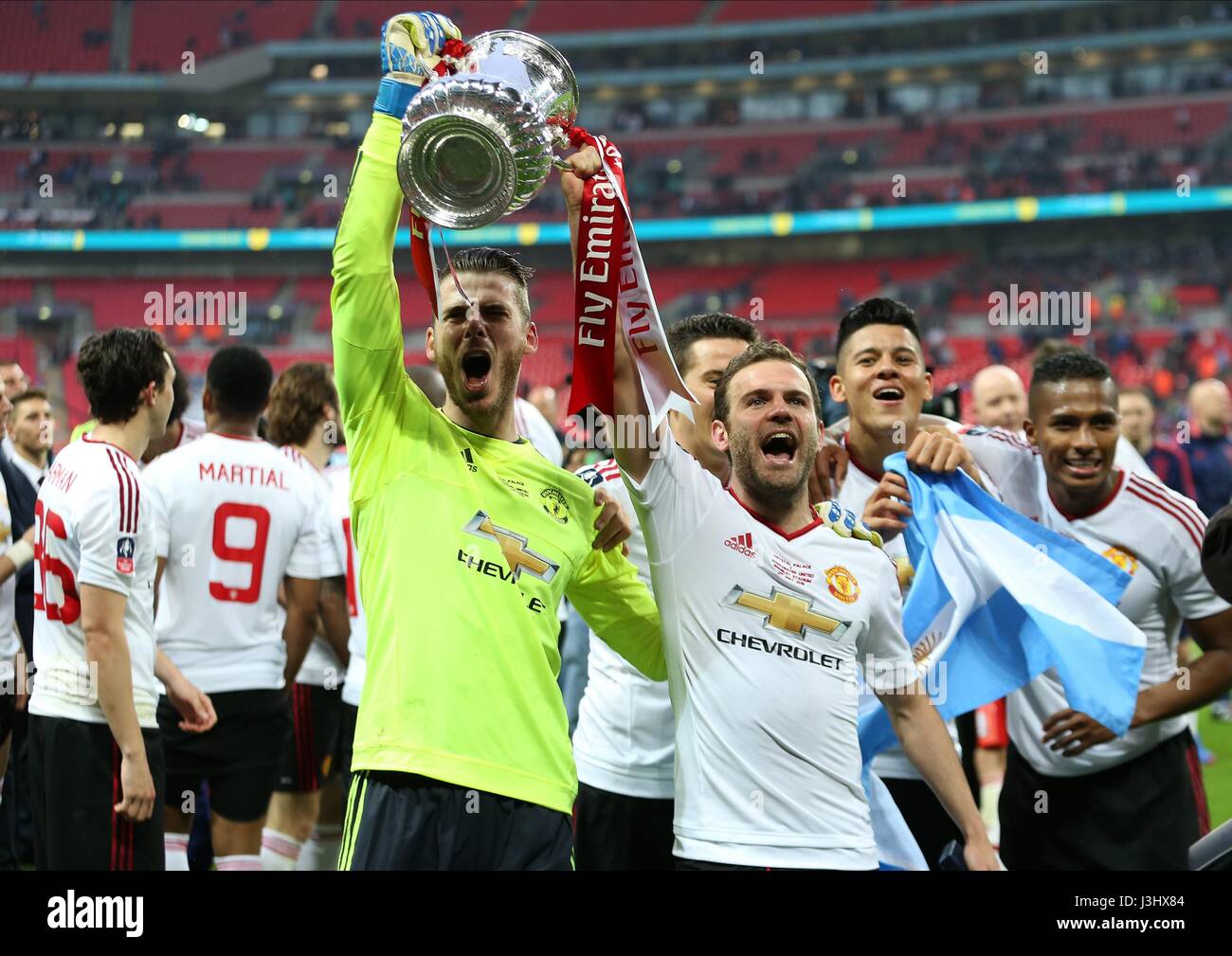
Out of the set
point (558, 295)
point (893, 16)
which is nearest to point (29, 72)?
point (558, 295)

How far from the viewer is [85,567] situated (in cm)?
363

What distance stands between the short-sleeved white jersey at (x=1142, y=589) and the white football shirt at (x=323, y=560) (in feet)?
8.98

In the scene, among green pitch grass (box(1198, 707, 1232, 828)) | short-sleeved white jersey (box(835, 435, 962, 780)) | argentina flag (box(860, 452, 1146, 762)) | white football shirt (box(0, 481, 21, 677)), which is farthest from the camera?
green pitch grass (box(1198, 707, 1232, 828))

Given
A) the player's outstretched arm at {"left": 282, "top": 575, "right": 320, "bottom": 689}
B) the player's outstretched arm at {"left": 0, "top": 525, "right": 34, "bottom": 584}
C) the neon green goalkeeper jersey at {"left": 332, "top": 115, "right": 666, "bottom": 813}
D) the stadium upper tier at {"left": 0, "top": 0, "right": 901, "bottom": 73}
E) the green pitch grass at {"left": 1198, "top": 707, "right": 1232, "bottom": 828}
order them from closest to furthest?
1. the neon green goalkeeper jersey at {"left": 332, "top": 115, "right": 666, "bottom": 813}
2. the player's outstretched arm at {"left": 0, "top": 525, "right": 34, "bottom": 584}
3. the player's outstretched arm at {"left": 282, "top": 575, "right": 320, "bottom": 689}
4. the green pitch grass at {"left": 1198, "top": 707, "right": 1232, "bottom": 828}
5. the stadium upper tier at {"left": 0, "top": 0, "right": 901, "bottom": 73}

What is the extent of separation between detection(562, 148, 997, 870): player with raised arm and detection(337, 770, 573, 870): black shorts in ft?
1.26

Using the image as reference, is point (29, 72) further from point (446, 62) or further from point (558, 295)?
point (446, 62)

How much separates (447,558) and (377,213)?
717 mm

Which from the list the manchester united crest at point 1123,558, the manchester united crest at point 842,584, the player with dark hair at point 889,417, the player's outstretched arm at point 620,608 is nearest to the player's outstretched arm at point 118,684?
the player's outstretched arm at point 620,608

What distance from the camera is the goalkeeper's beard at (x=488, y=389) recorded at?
276cm

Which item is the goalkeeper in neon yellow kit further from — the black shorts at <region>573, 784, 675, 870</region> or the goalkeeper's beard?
the black shorts at <region>573, 784, 675, 870</region>

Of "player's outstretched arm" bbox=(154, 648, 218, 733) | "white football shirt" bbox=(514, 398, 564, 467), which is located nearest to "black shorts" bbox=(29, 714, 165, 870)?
"player's outstretched arm" bbox=(154, 648, 218, 733)

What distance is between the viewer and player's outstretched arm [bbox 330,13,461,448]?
2.55 meters

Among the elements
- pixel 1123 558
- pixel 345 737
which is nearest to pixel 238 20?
pixel 345 737
